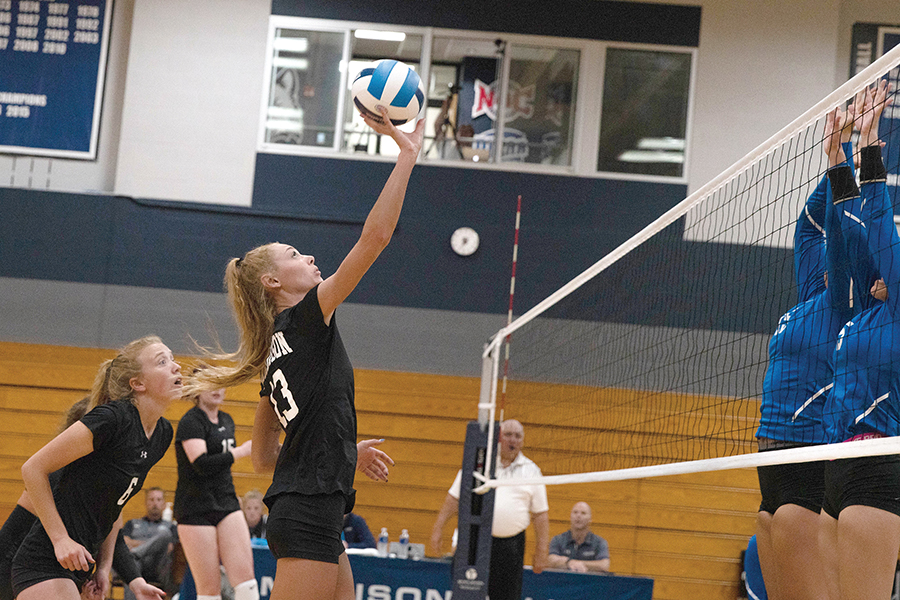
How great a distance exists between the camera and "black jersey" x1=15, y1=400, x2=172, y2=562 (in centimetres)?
347

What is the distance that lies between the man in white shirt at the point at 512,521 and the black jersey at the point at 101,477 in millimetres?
3317

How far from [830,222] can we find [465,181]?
7.81 meters

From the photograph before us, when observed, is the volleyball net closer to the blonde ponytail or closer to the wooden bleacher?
the wooden bleacher

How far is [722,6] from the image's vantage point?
10.6 metres

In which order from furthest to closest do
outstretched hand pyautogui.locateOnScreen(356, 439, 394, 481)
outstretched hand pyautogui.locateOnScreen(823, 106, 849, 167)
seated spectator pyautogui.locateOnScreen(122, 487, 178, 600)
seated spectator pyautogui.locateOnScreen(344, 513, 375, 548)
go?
1. seated spectator pyautogui.locateOnScreen(344, 513, 375, 548)
2. seated spectator pyautogui.locateOnScreen(122, 487, 178, 600)
3. outstretched hand pyautogui.locateOnScreen(356, 439, 394, 481)
4. outstretched hand pyautogui.locateOnScreen(823, 106, 849, 167)

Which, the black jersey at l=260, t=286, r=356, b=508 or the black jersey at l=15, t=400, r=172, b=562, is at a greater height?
the black jersey at l=260, t=286, r=356, b=508

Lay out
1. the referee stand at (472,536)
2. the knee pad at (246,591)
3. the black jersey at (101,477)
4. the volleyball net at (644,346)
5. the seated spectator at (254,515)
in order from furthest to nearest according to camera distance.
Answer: the volleyball net at (644,346) < the seated spectator at (254,515) < the referee stand at (472,536) < the knee pad at (246,591) < the black jersey at (101,477)

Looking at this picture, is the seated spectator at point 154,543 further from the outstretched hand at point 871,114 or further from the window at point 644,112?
the window at point 644,112

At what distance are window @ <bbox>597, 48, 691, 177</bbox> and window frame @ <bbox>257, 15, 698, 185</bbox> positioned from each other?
0.26ft

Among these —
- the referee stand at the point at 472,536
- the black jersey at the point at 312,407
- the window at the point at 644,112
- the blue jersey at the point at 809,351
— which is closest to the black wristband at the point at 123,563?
the black jersey at the point at 312,407

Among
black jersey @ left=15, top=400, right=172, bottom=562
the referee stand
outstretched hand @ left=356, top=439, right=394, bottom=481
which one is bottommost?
the referee stand

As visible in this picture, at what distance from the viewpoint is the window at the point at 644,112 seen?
10570 millimetres

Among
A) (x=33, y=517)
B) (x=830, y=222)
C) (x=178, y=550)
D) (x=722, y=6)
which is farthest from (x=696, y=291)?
(x=33, y=517)

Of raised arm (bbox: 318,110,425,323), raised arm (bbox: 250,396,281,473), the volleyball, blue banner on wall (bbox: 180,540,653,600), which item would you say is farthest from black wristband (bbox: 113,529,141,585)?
blue banner on wall (bbox: 180,540,653,600)
